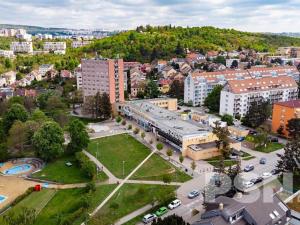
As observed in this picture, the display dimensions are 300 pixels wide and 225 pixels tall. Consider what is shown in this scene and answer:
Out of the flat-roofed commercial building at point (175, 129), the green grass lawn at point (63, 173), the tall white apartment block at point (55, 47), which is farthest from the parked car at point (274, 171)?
the tall white apartment block at point (55, 47)

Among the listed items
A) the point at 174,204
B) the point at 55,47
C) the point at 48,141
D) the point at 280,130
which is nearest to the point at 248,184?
the point at 174,204

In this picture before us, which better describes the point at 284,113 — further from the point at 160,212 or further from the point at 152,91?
the point at 152,91

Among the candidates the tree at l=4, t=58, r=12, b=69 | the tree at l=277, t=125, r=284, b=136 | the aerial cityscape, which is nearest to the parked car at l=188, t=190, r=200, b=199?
the aerial cityscape

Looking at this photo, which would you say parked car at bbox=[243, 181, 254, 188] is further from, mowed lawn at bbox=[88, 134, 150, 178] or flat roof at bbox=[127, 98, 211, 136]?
mowed lawn at bbox=[88, 134, 150, 178]

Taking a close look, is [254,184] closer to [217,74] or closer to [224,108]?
[224,108]

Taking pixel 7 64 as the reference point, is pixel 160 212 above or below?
below

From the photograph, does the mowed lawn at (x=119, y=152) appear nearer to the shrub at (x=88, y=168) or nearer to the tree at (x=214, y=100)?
the shrub at (x=88, y=168)
